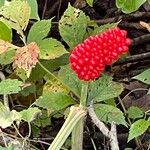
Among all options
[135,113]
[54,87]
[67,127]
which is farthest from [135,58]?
[67,127]

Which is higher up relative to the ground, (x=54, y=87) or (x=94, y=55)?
(x=94, y=55)

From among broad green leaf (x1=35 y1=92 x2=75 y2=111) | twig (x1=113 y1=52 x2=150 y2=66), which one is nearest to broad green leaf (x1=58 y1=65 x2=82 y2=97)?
broad green leaf (x1=35 y1=92 x2=75 y2=111)

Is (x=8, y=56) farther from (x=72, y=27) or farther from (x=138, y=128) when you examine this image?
(x=138, y=128)

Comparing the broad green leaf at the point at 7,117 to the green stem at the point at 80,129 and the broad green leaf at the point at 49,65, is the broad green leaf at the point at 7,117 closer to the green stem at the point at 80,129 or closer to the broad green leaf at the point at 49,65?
the green stem at the point at 80,129

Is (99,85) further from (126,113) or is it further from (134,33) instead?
(134,33)

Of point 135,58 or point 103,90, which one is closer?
point 103,90

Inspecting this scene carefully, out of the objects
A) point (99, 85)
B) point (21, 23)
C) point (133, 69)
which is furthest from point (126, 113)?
point (21, 23)
